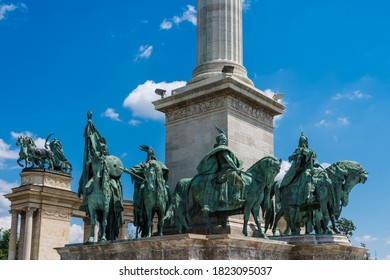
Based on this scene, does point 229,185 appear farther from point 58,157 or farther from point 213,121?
point 58,157

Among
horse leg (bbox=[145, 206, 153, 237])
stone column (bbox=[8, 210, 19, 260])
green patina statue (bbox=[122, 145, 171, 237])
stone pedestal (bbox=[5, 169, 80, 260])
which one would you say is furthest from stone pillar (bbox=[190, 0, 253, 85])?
stone column (bbox=[8, 210, 19, 260])

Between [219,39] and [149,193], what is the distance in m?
6.66

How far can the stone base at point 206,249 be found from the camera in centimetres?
1359

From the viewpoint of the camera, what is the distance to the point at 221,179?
15.8 m

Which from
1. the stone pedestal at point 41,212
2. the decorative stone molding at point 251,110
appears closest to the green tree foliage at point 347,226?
the stone pedestal at point 41,212

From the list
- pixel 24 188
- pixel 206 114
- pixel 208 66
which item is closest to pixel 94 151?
pixel 206 114

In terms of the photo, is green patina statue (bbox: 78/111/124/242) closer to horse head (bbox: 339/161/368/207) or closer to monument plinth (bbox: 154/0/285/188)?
monument plinth (bbox: 154/0/285/188)

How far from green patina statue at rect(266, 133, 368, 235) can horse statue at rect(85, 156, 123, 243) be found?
15.5 feet

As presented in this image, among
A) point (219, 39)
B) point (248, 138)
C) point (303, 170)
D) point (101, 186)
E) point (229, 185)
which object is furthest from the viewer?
point (219, 39)

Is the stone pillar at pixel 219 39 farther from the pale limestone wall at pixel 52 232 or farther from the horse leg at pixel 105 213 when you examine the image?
the pale limestone wall at pixel 52 232

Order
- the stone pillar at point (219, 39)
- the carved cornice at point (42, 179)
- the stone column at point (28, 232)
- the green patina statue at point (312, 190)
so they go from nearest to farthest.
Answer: the green patina statue at point (312, 190) < the stone pillar at point (219, 39) < the stone column at point (28, 232) < the carved cornice at point (42, 179)

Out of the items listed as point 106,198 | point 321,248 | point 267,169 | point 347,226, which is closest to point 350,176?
point 321,248

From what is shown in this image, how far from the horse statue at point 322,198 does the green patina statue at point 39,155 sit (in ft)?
111

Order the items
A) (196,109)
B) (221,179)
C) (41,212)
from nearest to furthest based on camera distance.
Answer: (221,179)
(196,109)
(41,212)
